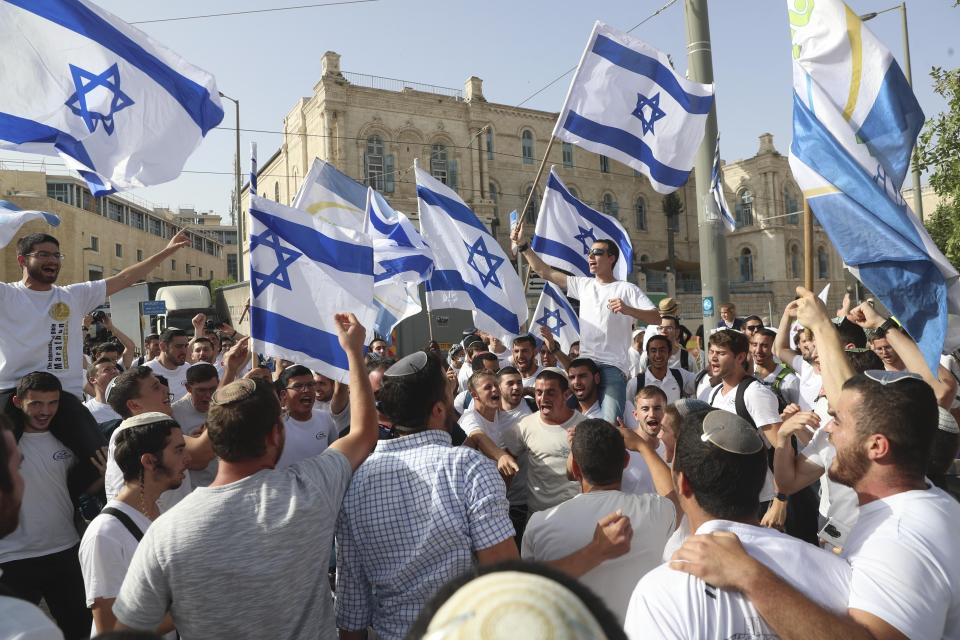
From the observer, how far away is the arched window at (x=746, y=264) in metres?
56.2

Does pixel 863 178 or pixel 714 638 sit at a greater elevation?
pixel 863 178

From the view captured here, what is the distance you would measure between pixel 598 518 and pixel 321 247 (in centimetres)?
274

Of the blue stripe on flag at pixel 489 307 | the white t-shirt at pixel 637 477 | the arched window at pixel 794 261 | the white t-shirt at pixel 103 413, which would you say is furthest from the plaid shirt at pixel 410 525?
the arched window at pixel 794 261

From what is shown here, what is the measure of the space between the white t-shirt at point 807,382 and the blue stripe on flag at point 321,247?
11.2 feet

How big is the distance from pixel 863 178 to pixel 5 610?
428 cm

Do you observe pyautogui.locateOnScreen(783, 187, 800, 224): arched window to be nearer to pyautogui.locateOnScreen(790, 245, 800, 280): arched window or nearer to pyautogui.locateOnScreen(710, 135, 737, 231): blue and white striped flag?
pyautogui.locateOnScreen(790, 245, 800, 280): arched window

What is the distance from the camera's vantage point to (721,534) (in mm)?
1883

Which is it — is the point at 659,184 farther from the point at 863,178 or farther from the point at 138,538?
the point at 138,538

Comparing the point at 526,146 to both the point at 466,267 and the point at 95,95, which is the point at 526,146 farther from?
the point at 95,95

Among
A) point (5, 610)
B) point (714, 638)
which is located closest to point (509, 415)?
point (714, 638)

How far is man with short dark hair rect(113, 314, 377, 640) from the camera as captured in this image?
233cm

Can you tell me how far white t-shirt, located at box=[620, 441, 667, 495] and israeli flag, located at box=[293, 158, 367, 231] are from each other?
4924 millimetres

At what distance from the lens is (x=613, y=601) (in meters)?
2.83

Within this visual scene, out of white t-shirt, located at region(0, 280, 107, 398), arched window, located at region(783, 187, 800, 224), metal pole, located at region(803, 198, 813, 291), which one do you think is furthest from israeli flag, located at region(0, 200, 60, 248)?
arched window, located at region(783, 187, 800, 224)
